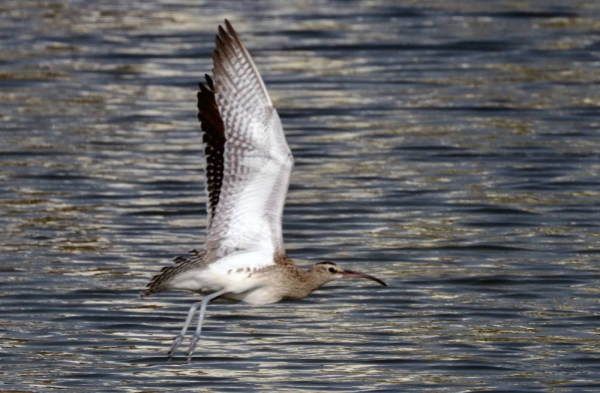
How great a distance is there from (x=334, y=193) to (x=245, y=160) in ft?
17.2

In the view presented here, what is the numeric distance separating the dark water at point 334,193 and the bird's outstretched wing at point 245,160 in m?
0.92

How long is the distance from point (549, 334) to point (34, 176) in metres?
5.85

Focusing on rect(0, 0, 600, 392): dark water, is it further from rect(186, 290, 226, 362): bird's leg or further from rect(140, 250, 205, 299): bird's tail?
rect(140, 250, 205, 299): bird's tail

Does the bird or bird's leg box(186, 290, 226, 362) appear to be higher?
the bird

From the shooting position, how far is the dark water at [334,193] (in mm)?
10344

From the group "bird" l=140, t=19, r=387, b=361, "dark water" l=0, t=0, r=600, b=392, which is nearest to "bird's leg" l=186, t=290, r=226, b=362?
"bird" l=140, t=19, r=387, b=361

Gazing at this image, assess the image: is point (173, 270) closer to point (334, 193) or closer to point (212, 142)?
point (212, 142)

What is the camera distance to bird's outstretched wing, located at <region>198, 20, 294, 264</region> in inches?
363

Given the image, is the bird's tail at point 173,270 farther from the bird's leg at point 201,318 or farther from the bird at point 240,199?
the bird's leg at point 201,318

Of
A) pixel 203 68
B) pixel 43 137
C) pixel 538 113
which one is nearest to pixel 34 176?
pixel 43 137

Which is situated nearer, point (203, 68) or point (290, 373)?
point (290, 373)

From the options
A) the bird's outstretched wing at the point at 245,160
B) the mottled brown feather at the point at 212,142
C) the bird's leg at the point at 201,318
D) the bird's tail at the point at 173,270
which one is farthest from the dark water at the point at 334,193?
the mottled brown feather at the point at 212,142

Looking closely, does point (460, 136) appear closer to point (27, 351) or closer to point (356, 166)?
point (356, 166)

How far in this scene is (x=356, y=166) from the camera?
15242mm
